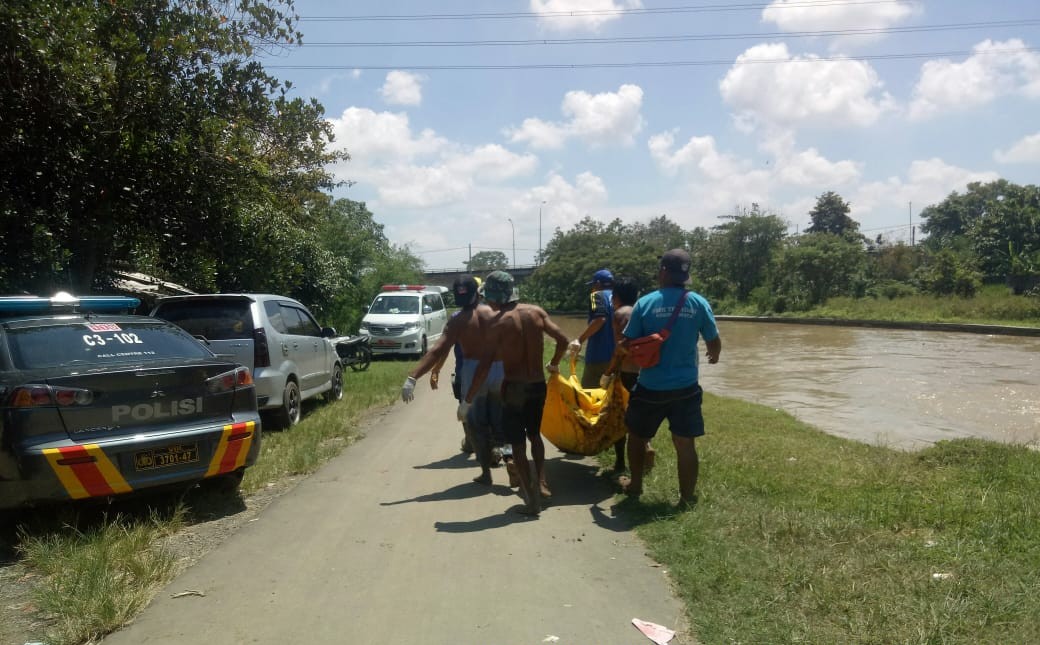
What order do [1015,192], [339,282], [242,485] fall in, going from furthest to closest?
[1015,192]
[339,282]
[242,485]

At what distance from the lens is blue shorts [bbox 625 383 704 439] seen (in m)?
5.34

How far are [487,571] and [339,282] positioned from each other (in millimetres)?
16731

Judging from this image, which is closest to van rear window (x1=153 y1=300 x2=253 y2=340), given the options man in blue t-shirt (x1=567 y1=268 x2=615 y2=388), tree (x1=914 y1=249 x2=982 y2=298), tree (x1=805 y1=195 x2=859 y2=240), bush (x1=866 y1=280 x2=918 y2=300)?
man in blue t-shirt (x1=567 y1=268 x2=615 y2=388)

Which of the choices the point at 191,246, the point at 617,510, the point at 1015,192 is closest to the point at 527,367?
the point at 617,510

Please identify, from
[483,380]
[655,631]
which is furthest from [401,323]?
[655,631]

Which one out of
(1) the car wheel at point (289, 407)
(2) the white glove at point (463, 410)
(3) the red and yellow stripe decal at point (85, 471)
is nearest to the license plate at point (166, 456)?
(3) the red and yellow stripe decal at point (85, 471)

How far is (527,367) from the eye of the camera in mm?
5703

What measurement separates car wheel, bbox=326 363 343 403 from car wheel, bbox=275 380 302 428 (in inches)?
85.3

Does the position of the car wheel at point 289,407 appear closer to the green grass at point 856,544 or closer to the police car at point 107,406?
the police car at point 107,406

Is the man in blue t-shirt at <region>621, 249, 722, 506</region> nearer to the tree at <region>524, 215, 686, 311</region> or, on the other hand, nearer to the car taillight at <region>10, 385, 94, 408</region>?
the car taillight at <region>10, 385, 94, 408</region>

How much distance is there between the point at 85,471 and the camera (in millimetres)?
4848

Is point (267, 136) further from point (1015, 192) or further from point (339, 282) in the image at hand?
point (1015, 192)

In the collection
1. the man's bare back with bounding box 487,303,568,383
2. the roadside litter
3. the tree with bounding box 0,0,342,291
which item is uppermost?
the tree with bounding box 0,0,342,291

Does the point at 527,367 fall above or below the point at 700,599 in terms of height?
above
